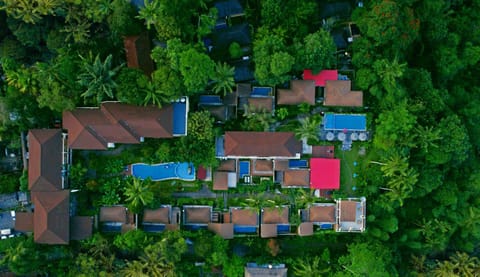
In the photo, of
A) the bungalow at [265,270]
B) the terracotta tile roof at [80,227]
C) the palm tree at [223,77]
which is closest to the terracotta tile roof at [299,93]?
the palm tree at [223,77]

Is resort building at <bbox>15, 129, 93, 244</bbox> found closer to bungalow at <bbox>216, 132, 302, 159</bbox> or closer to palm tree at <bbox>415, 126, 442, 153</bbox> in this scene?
bungalow at <bbox>216, 132, 302, 159</bbox>

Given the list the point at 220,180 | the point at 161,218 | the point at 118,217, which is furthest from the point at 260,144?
the point at 118,217

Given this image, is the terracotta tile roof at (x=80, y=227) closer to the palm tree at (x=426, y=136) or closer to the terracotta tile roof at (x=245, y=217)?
the terracotta tile roof at (x=245, y=217)

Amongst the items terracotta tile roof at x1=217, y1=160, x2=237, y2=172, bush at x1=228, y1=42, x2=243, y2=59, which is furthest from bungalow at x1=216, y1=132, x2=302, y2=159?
bush at x1=228, y1=42, x2=243, y2=59

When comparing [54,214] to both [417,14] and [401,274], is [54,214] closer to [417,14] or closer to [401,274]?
[401,274]

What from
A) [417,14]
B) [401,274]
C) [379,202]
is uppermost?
[417,14]

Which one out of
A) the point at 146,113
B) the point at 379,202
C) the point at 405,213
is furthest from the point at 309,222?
the point at 146,113

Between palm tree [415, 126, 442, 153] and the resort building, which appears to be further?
palm tree [415, 126, 442, 153]
